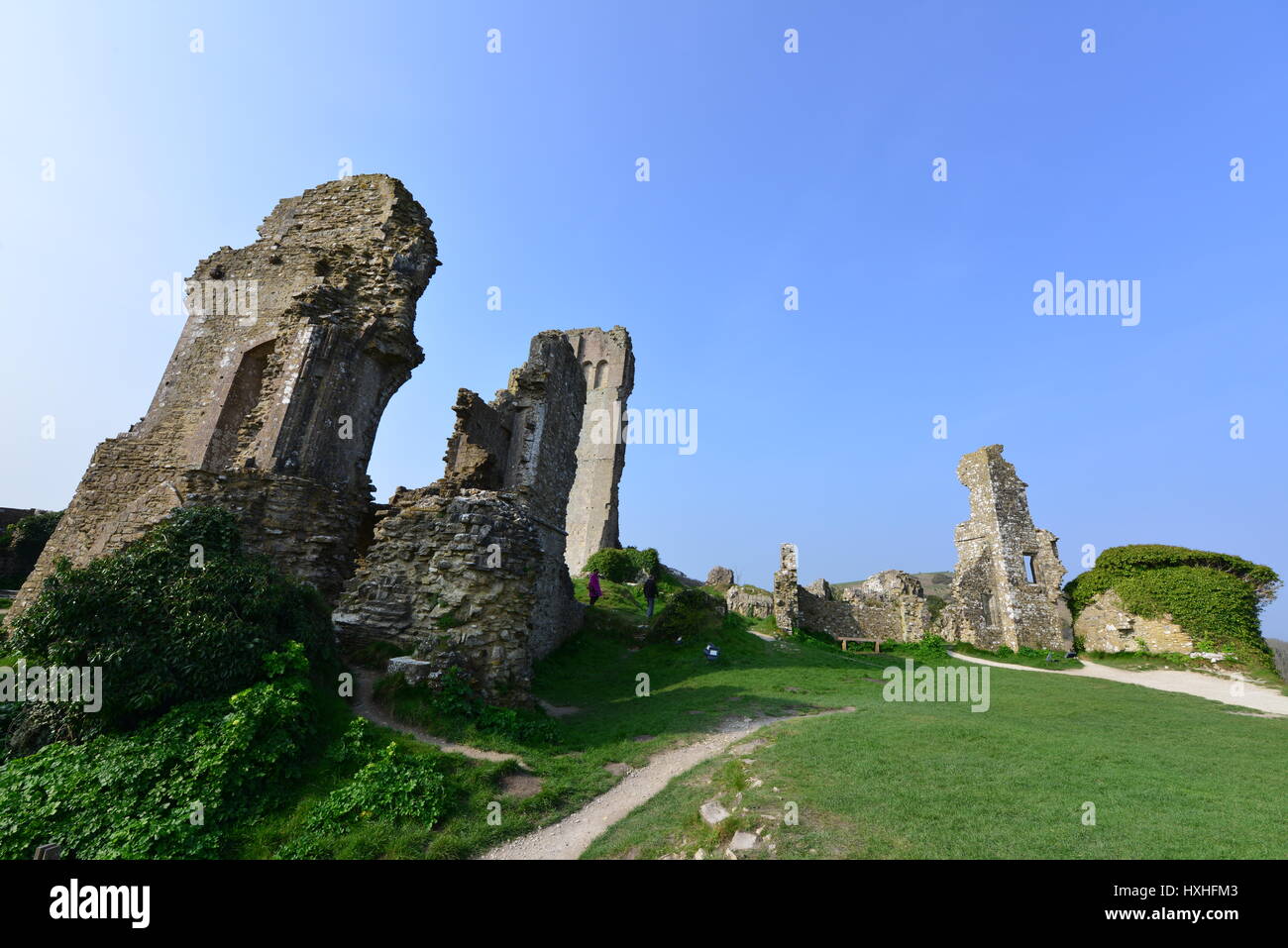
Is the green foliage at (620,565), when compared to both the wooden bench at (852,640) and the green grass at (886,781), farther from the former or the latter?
the green grass at (886,781)

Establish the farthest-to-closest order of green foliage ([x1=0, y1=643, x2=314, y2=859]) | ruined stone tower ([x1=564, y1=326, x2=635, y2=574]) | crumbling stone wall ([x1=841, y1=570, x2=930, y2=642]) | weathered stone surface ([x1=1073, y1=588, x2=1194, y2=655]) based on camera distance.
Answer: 1. ruined stone tower ([x1=564, y1=326, x2=635, y2=574])
2. crumbling stone wall ([x1=841, y1=570, x2=930, y2=642])
3. weathered stone surface ([x1=1073, y1=588, x2=1194, y2=655])
4. green foliage ([x1=0, y1=643, x2=314, y2=859])

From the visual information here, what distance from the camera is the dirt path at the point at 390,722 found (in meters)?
6.91

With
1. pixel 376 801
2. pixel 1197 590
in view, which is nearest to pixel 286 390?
pixel 376 801

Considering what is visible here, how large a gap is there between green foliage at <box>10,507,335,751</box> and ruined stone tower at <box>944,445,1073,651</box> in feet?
87.2

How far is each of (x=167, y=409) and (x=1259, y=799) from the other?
87.5ft

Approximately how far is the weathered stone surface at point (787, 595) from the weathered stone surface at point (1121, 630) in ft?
45.2

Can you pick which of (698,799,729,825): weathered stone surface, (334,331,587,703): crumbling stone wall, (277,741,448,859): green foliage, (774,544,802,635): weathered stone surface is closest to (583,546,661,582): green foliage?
(774,544,802,635): weathered stone surface

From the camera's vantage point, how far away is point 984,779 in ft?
18.7

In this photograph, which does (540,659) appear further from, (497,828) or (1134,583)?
(1134,583)

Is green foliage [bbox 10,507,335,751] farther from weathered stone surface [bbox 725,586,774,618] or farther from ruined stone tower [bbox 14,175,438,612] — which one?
weathered stone surface [bbox 725,586,774,618]

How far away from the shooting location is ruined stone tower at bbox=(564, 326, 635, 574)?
41.3 m

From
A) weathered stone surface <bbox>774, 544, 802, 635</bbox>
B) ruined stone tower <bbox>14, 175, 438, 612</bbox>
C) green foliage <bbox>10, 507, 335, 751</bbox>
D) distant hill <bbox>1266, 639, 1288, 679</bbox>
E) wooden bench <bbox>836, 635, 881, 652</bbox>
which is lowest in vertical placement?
distant hill <bbox>1266, 639, 1288, 679</bbox>

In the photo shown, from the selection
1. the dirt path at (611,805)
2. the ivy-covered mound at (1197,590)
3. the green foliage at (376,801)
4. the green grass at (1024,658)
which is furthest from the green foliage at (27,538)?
the ivy-covered mound at (1197,590)
